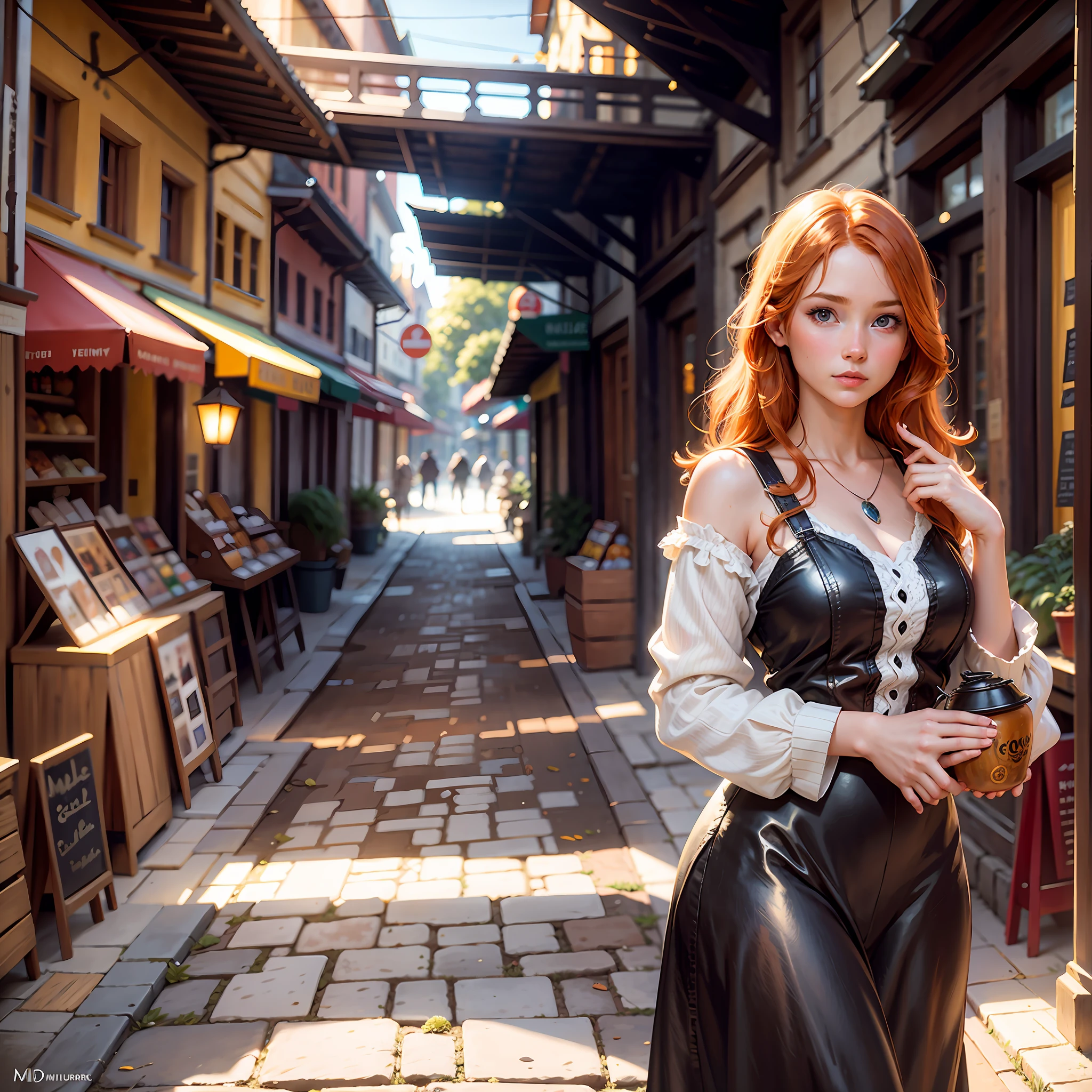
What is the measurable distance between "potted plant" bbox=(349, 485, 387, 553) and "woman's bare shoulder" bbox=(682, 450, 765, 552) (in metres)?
16.3

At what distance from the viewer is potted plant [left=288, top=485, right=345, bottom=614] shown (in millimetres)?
11633

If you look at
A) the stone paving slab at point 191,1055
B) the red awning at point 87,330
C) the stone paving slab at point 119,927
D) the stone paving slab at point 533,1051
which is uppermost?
the red awning at point 87,330

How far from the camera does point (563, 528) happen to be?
489 inches

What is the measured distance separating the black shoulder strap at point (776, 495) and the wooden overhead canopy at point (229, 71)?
6.49 meters

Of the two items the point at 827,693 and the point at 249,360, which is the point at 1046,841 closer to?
the point at 827,693

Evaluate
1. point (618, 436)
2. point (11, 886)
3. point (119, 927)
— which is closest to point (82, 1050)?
point (11, 886)

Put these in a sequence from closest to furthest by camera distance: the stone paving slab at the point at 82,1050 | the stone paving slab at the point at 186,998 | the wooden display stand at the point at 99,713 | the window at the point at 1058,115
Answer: the stone paving slab at the point at 82,1050 < the stone paving slab at the point at 186,998 < the window at the point at 1058,115 < the wooden display stand at the point at 99,713

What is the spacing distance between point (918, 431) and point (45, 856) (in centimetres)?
343

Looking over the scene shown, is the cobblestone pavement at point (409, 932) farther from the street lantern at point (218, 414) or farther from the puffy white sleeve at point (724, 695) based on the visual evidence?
the street lantern at point (218, 414)

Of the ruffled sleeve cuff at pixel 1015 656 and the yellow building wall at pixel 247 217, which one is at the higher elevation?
the yellow building wall at pixel 247 217

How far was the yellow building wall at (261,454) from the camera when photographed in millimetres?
11750

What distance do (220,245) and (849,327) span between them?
400 inches

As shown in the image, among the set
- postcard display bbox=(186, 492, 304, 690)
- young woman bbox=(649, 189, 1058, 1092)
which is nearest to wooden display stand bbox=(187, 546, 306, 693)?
postcard display bbox=(186, 492, 304, 690)

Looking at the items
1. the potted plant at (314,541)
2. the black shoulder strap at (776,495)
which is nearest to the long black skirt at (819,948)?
the black shoulder strap at (776,495)
